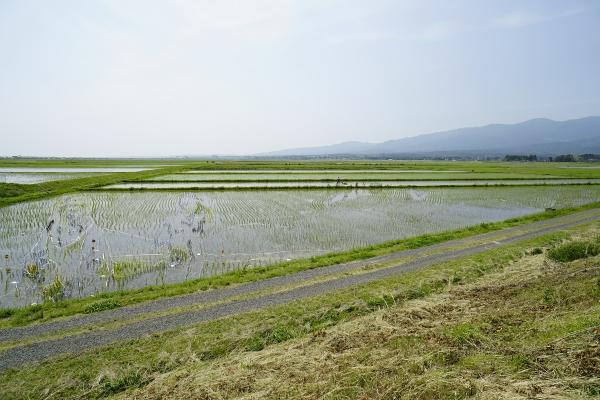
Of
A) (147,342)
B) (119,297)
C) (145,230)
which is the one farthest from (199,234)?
(147,342)

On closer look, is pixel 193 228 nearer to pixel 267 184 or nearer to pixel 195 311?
pixel 195 311

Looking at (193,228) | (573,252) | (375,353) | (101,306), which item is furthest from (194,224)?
(573,252)

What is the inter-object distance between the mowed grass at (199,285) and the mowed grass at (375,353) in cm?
224

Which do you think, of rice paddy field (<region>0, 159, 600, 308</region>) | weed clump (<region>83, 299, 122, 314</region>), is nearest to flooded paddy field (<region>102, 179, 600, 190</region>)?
rice paddy field (<region>0, 159, 600, 308</region>)

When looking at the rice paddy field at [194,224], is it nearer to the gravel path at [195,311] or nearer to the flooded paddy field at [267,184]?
the flooded paddy field at [267,184]

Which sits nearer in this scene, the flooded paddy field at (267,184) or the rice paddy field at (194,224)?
the rice paddy field at (194,224)

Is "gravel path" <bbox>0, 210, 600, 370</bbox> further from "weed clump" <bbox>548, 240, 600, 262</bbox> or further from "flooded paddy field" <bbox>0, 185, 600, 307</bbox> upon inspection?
"weed clump" <bbox>548, 240, 600, 262</bbox>

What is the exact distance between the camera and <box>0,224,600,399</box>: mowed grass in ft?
13.5

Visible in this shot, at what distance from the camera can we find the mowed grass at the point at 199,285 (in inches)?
303

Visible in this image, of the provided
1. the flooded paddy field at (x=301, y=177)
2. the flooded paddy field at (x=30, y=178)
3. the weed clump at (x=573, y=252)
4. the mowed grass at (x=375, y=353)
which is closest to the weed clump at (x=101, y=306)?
the mowed grass at (x=375, y=353)

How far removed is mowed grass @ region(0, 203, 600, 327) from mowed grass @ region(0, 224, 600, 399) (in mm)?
2237

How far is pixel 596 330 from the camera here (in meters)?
4.50

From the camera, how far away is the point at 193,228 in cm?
1662

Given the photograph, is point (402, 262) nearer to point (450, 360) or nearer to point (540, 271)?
point (540, 271)
